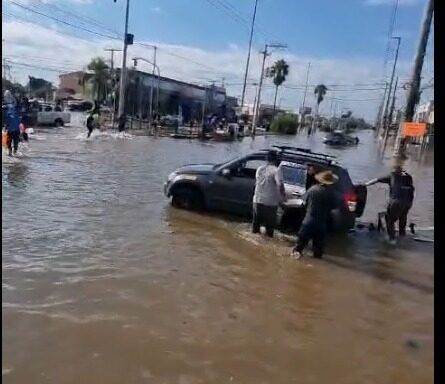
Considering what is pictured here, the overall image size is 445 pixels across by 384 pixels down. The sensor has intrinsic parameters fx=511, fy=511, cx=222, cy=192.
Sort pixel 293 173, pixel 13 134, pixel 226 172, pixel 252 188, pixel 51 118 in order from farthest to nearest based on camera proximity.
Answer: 1. pixel 51 118
2. pixel 13 134
3. pixel 226 172
4. pixel 252 188
5. pixel 293 173

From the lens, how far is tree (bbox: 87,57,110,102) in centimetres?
6465

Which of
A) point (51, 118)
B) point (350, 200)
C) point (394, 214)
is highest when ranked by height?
point (350, 200)

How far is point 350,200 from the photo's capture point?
9.00 metres

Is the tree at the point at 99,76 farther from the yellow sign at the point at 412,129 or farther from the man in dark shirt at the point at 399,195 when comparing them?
the man in dark shirt at the point at 399,195

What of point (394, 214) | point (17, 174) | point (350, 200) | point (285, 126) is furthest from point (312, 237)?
point (285, 126)

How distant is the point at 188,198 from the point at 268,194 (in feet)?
7.99

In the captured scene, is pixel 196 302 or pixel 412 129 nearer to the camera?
pixel 196 302

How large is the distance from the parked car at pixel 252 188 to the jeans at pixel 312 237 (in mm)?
1292

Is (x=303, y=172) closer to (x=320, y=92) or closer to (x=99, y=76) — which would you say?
(x=99, y=76)

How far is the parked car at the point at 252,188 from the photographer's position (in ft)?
Result: 29.4

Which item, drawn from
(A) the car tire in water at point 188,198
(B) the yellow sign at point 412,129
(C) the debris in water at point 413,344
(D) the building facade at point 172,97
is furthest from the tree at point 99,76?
(C) the debris in water at point 413,344

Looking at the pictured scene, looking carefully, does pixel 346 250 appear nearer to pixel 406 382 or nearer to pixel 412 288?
pixel 412 288

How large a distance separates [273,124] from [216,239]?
69.5 metres
